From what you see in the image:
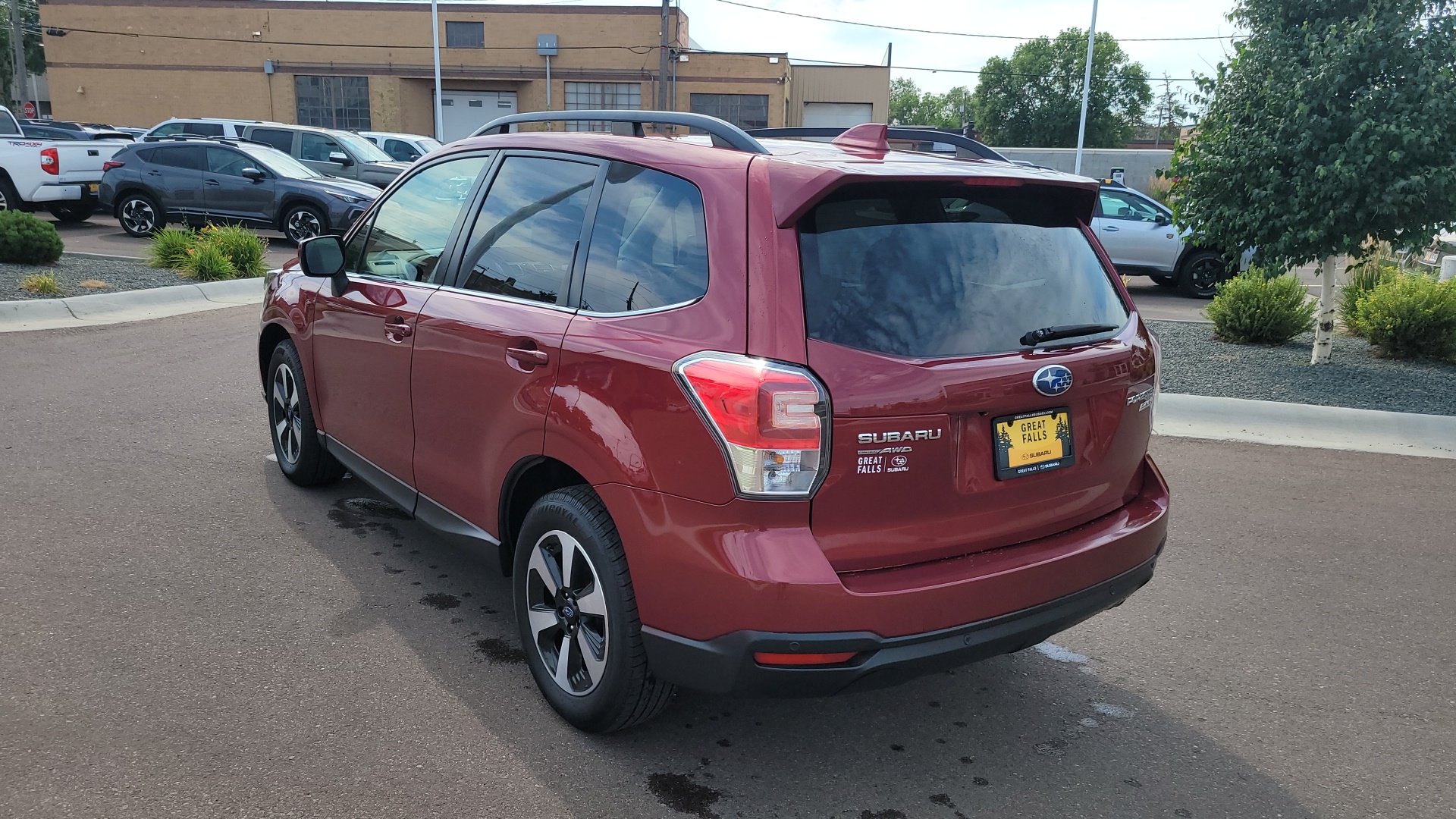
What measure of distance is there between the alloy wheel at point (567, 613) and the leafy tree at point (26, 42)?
69.0m

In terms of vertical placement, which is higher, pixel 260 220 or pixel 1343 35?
pixel 1343 35

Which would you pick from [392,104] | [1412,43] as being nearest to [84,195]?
[1412,43]

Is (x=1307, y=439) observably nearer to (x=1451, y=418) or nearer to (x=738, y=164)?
(x=1451, y=418)

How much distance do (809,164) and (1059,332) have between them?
900mm

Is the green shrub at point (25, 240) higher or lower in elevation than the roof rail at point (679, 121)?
lower

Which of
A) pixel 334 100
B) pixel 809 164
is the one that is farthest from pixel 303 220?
pixel 334 100

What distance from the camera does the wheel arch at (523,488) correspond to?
11.0ft

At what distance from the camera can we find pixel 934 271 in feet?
9.66

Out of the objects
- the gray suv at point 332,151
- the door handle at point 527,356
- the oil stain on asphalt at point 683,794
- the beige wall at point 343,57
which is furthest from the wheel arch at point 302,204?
the beige wall at point 343,57

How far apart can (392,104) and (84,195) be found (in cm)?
3374

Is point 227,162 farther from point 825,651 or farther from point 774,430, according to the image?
point 825,651

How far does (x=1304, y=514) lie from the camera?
5812 millimetres

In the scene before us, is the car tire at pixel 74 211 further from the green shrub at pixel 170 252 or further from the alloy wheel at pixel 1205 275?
the alloy wheel at pixel 1205 275

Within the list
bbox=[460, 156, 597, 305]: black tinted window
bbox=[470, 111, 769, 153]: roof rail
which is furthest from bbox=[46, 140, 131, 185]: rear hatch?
bbox=[460, 156, 597, 305]: black tinted window
